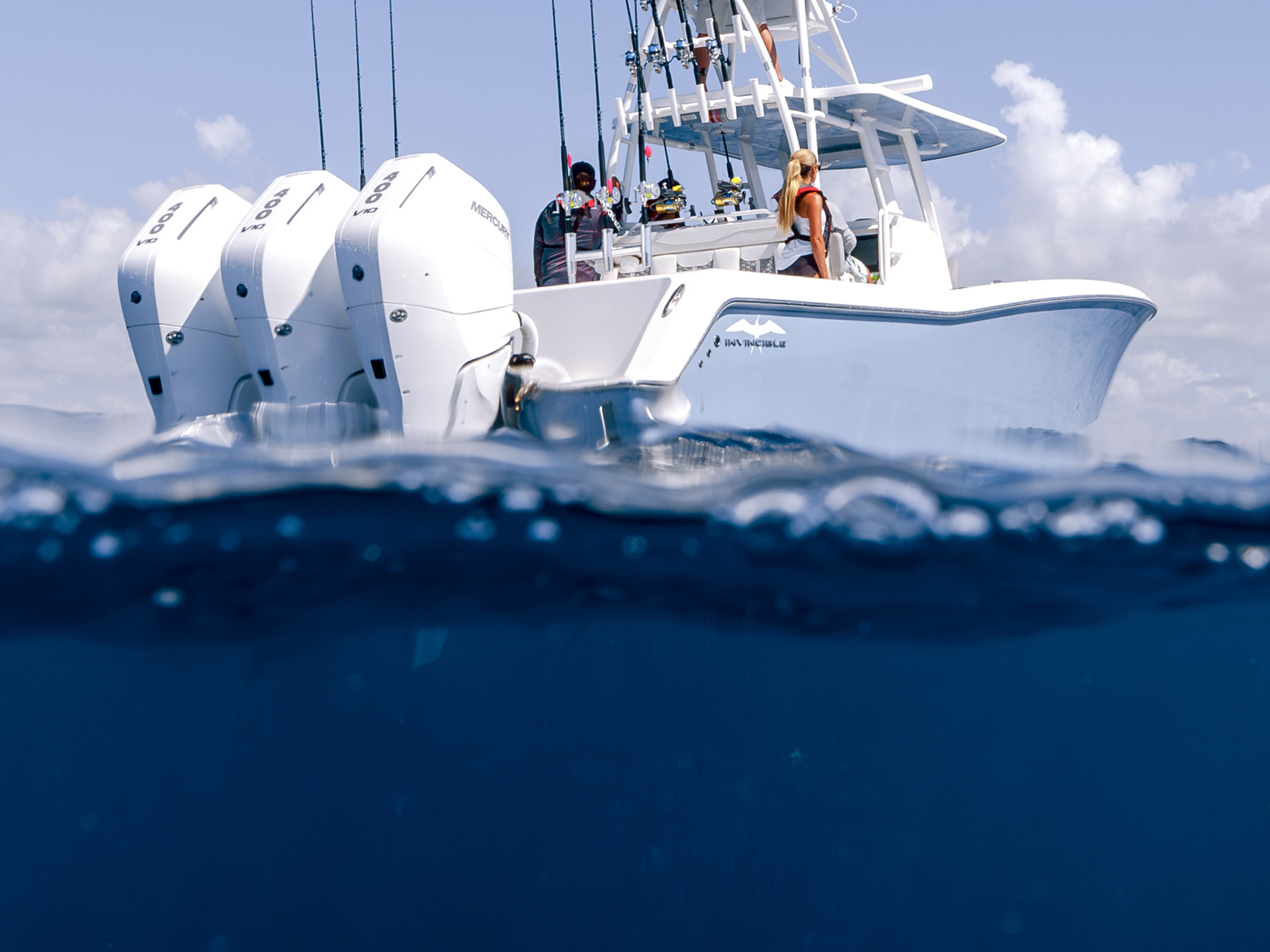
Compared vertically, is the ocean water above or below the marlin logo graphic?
below

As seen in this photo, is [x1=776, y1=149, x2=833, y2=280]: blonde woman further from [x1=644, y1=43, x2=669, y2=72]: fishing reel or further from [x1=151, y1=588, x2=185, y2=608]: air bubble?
[x1=151, y1=588, x2=185, y2=608]: air bubble

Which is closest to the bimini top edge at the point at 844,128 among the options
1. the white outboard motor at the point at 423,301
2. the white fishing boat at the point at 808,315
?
the white fishing boat at the point at 808,315

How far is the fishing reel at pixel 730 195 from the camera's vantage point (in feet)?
29.8

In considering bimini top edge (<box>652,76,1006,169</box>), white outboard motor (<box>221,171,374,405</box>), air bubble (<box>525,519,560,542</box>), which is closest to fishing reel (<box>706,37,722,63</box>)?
bimini top edge (<box>652,76,1006,169</box>)

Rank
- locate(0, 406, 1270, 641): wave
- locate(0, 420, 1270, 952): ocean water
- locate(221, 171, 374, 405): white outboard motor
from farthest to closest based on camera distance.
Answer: locate(221, 171, 374, 405): white outboard motor < locate(0, 420, 1270, 952): ocean water < locate(0, 406, 1270, 641): wave

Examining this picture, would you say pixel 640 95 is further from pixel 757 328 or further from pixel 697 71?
pixel 757 328

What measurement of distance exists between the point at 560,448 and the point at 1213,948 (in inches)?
188

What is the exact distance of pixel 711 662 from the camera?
19.1ft

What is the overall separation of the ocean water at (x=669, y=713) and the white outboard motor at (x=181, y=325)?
3.63 ft

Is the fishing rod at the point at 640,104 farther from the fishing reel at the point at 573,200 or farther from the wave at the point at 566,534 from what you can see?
the wave at the point at 566,534

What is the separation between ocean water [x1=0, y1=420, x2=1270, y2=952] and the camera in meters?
5.12

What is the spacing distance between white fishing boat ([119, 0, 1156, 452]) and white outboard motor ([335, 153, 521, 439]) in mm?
11

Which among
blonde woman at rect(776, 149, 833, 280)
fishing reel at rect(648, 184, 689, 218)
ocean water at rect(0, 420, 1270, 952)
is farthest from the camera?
fishing reel at rect(648, 184, 689, 218)

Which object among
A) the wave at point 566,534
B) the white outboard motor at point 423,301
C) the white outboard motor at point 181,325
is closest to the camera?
the wave at point 566,534
